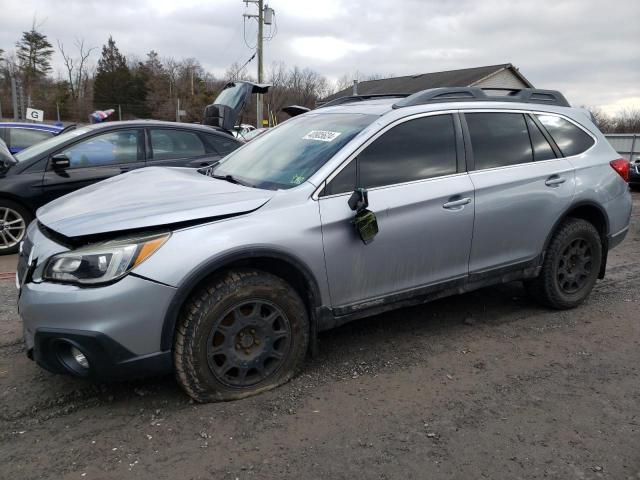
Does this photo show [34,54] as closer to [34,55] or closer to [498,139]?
[34,55]

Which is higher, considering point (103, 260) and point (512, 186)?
point (512, 186)

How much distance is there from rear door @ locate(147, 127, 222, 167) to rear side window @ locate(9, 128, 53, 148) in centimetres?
378

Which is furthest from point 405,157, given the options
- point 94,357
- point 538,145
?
point 94,357

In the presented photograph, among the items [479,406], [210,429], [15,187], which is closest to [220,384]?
[210,429]

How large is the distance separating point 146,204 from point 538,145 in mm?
2990

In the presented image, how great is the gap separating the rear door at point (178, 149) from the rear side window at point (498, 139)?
3707 mm

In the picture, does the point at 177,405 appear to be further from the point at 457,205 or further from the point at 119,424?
the point at 457,205

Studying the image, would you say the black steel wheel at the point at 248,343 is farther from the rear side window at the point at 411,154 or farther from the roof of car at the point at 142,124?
the roof of car at the point at 142,124

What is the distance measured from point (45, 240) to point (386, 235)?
1.92 meters

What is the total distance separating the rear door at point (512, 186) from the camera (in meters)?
3.74

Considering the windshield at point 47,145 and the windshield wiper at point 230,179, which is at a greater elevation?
the windshield at point 47,145

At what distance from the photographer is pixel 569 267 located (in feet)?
14.5

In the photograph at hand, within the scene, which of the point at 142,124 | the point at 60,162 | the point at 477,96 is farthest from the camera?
the point at 142,124

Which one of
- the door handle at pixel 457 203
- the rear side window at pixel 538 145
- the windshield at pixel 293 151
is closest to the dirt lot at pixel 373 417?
the door handle at pixel 457 203
